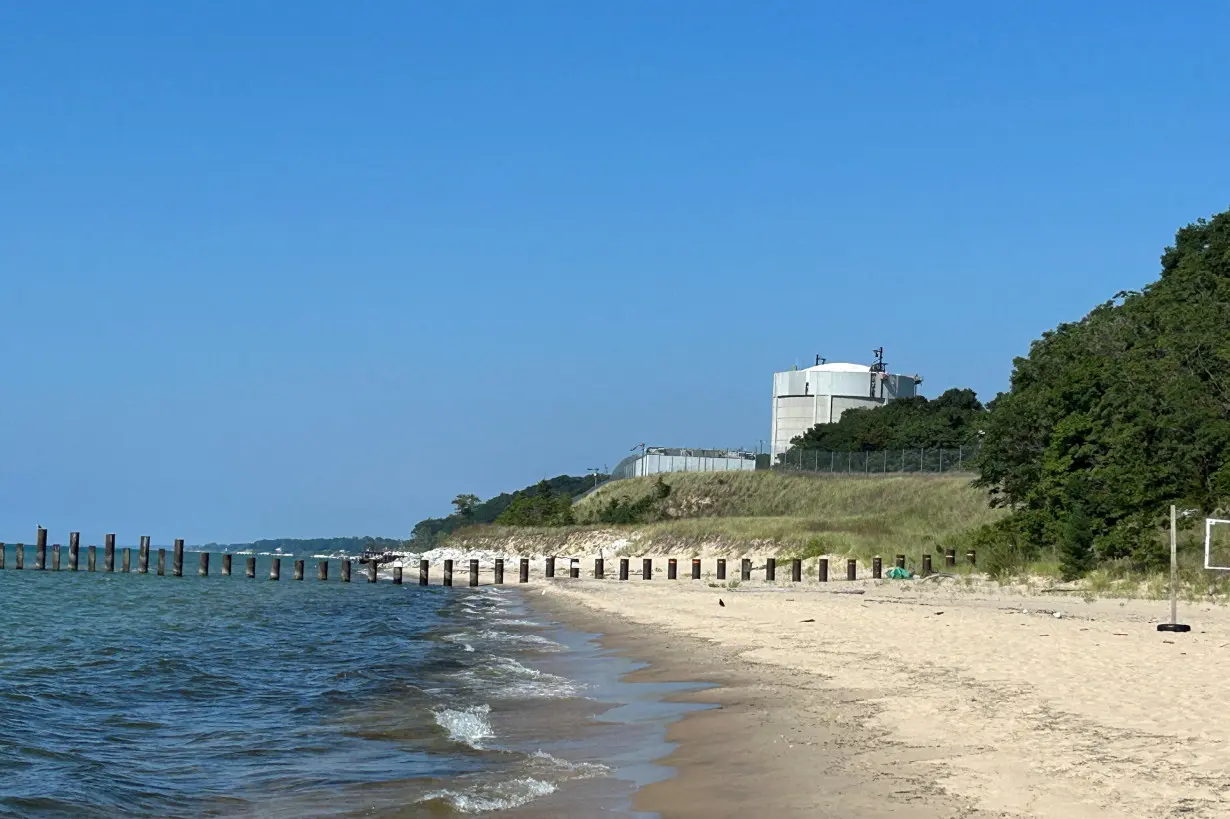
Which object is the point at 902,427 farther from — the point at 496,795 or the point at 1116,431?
the point at 496,795

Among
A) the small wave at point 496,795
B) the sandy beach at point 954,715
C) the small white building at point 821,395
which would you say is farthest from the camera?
the small white building at point 821,395

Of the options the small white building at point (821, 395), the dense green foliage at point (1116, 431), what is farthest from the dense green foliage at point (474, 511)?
the dense green foliage at point (1116, 431)

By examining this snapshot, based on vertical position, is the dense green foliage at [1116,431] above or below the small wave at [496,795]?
above

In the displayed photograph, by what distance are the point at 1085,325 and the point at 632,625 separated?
24.3 meters

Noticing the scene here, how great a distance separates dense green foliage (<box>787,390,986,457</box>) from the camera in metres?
79.9

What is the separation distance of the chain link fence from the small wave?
187ft

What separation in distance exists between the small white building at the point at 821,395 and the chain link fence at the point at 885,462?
17.9 metres

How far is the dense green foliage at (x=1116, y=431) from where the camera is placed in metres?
29.4

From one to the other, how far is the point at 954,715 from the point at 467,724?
521 centimetres

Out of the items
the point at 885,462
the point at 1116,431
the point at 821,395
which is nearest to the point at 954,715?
the point at 1116,431

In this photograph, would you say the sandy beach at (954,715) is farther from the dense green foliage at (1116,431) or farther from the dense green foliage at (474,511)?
the dense green foliage at (474,511)

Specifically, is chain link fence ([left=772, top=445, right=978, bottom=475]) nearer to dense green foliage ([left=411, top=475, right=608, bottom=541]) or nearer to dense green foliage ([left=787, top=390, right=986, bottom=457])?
dense green foliage ([left=787, top=390, right=986, bottom=457])

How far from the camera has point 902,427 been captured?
82.8m

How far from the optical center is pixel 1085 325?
44.6 m
